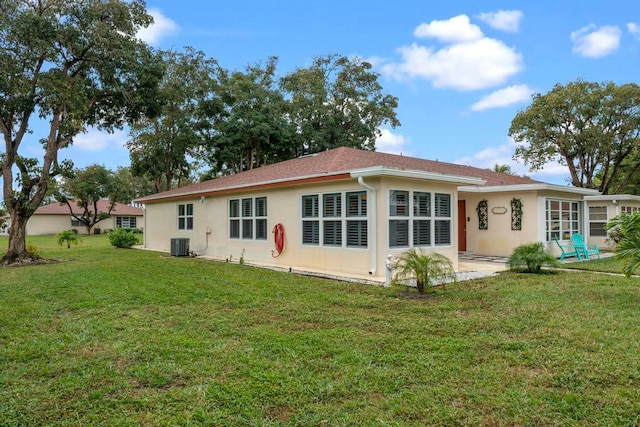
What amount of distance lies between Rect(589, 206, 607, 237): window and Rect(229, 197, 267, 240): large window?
14.4 m

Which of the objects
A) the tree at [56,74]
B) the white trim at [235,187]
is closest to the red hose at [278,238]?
the white trim at [235,187]

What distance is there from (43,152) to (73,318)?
10661 millimetres

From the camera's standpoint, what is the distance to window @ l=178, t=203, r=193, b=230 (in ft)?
51.5

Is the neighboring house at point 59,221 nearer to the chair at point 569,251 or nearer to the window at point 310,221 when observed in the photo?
the window at point 310,221

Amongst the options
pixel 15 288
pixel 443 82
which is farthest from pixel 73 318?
pixel 443 82

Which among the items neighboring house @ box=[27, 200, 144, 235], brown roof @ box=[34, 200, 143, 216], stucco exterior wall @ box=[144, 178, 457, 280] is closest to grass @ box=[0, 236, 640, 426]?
stucco exterior wall @ box=[144, 178, 457, 280]

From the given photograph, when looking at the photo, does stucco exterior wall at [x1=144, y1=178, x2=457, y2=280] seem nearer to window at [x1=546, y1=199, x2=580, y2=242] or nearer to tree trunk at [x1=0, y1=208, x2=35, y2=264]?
window at [x1=546, y1=199, x2=580, y2=242]

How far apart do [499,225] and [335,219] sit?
6.44m

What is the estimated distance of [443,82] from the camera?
55.9 feet

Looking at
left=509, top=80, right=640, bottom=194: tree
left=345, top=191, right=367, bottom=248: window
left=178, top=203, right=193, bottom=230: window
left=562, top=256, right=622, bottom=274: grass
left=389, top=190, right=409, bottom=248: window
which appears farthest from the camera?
left=509, top=80, right=640, bottom=194: tree

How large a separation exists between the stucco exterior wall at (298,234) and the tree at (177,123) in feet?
33.7

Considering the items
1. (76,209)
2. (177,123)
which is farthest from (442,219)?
(76,209)

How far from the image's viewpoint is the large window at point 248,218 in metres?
Answer: 11.9

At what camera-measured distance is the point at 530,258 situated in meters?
9.19
